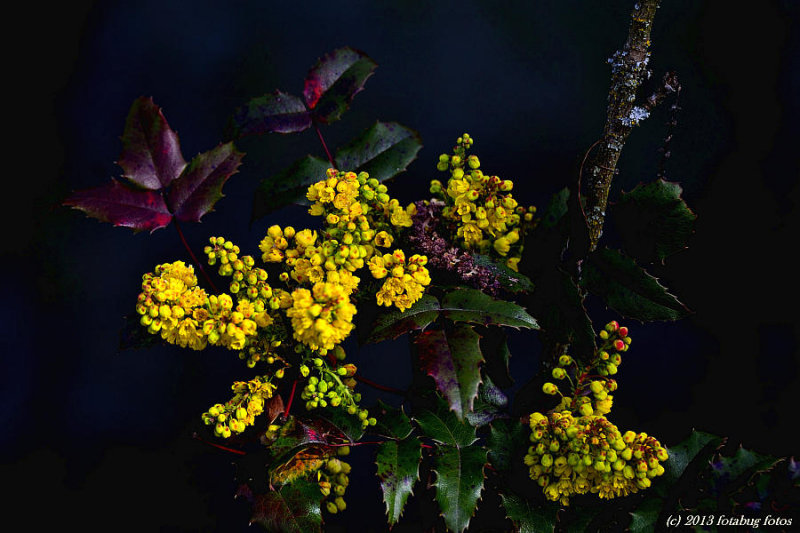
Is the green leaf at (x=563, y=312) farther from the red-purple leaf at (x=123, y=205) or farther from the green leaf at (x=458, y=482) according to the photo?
the red-purple leaf at (x=123, y=205)

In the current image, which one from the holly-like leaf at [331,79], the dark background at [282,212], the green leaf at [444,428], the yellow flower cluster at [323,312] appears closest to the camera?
the yellow flower cluster at [323,312]

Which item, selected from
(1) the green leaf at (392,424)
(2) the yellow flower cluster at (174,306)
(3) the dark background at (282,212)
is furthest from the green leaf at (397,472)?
(3) the dark background at (282,212)

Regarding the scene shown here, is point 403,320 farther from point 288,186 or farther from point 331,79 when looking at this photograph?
point 331,79

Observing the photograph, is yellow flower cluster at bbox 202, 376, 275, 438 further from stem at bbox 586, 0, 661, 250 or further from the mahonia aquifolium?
stem at bbox 586, 0, 661, 250

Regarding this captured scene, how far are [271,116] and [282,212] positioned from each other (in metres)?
0.46

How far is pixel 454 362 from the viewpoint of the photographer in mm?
638

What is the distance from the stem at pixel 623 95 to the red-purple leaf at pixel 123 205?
508mm

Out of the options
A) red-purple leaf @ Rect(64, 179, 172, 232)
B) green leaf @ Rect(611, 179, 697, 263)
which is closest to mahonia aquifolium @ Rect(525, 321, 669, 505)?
green leaf @ Rect(611, 179, 697, 263)

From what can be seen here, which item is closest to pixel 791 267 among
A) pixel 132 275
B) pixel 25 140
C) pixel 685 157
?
pixel 685 157

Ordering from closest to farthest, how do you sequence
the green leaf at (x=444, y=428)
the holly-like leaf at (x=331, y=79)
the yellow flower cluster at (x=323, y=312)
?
the yellow flower cluster at (x=323, y=312) < the green leaf at (x=444, y=428) < the holly-like leaf at (x=331, y=79)

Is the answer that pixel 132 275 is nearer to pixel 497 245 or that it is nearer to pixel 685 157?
pixel 497 245

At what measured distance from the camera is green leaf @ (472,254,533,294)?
2.27 feet

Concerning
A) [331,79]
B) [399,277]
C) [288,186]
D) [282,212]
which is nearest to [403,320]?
[399,277]

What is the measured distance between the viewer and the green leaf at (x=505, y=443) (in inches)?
28.7
